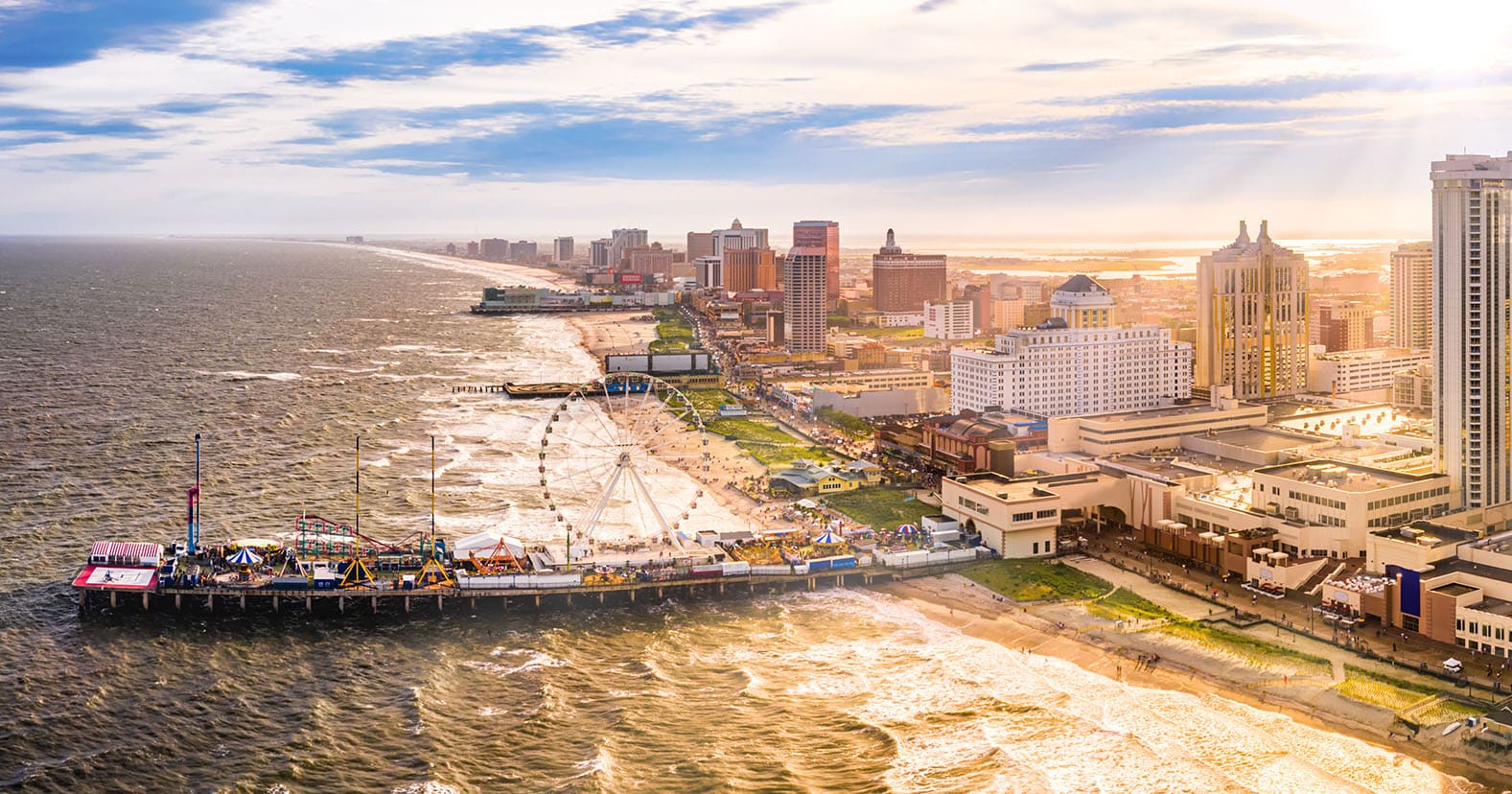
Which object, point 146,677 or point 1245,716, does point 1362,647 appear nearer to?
point 1245,716

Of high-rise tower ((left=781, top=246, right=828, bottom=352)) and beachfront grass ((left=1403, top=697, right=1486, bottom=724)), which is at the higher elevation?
high-rise tower ((left=781, top=246, right=828, bottom=352))

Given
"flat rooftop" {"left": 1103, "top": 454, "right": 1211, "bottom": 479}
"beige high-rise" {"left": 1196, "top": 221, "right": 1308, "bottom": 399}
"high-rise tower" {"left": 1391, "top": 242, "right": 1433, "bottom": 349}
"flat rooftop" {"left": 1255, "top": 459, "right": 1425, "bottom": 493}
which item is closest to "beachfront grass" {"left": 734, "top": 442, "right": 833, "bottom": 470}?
"flat rooftop" {"left": 1103, "top": 454, "right": 1211, "bottom": 479}

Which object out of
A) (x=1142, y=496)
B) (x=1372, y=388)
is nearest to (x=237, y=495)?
(x=1142, y=496)

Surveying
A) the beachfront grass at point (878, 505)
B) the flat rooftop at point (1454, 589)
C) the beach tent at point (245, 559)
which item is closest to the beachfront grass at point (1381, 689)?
the flat rooftop at point (1454, 589)

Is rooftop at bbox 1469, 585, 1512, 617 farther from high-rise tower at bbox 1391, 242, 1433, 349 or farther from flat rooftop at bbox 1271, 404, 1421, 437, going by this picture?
high-rise tower at bbox 1391, 242, 1433, 349

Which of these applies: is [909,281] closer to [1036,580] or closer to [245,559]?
[1036,580]

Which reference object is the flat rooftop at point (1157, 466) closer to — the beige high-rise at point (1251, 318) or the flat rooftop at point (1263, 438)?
the flat rooftop at point (1263, 438)

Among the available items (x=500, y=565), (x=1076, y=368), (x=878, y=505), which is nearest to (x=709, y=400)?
(x=1076, y=368)
